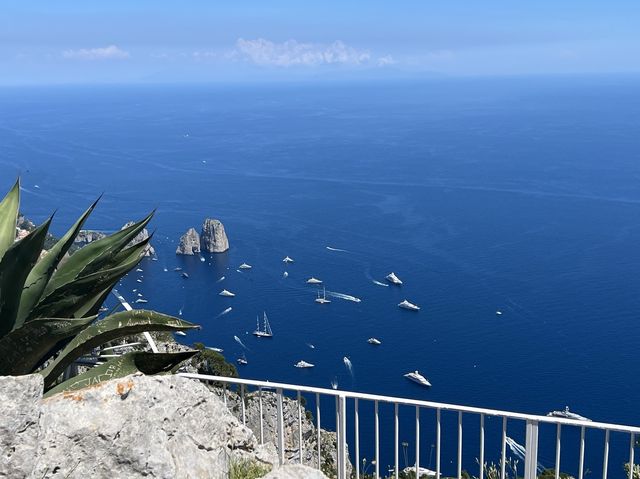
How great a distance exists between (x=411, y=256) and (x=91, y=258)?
2012 inches

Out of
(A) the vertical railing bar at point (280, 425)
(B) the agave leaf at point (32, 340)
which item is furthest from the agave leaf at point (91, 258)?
(A) the vertical railing bar at point (280, 425)

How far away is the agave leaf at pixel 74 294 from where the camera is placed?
10.8ft

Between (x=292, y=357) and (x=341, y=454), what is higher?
(x=341, y=454)

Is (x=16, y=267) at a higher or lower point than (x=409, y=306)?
higher

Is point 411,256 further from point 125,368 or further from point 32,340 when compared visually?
point 32,340

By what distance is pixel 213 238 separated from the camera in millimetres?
60094

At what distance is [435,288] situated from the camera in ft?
161

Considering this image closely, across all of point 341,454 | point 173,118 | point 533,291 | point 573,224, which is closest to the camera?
point 341,454

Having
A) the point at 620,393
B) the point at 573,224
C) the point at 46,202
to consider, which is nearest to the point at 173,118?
the point at 46,202

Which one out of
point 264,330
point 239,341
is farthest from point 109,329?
point 264,330

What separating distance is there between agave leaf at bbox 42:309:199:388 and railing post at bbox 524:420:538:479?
6.19 ft

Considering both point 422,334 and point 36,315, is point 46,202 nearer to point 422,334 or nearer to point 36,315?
point 422,334

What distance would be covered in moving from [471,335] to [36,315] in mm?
40843

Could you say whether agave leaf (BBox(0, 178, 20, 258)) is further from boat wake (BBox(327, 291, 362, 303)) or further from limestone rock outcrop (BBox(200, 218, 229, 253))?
limestone rock outcrop (BBox(200, 218, 229, 253))
